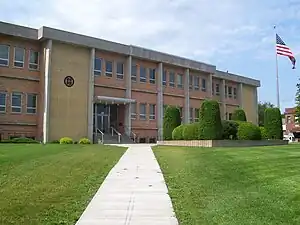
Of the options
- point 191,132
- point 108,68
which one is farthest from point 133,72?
point 191,132

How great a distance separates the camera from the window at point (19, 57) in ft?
120

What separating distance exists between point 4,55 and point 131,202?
1238 inches

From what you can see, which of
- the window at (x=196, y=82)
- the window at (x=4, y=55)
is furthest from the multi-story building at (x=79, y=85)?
the window at (x=196, y=82)

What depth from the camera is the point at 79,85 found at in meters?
39.5

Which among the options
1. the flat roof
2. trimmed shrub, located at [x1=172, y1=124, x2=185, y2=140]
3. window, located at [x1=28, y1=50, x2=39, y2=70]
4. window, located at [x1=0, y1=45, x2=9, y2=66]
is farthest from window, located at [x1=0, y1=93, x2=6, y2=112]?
trimmed shrub, located at [x1=172, y1=124, x2=185, y2=140]

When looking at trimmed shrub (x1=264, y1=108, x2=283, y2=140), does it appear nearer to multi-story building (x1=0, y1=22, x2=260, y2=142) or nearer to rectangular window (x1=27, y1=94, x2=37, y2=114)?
multi-story building (x1=0, y1=22, x2=260, y2=142)

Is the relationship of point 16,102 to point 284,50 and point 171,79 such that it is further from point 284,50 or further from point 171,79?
point 284,50

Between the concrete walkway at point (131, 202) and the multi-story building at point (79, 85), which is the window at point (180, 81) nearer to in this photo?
the multi-story building at point (79, 85)

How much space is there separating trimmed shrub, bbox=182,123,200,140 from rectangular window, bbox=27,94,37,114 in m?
15.4

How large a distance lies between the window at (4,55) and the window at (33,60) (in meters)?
2.25

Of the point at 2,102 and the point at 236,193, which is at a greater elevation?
the point at 2,102

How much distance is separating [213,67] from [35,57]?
26442mm

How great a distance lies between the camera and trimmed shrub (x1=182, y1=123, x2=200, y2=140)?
29.6 m

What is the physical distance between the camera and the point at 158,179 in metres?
10.9
